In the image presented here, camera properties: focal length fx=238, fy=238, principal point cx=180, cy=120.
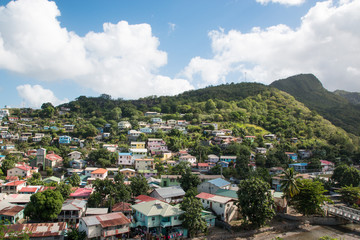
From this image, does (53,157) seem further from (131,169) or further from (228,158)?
(228,158)

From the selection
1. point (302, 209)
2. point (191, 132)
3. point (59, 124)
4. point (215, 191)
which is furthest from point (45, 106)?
point (302, 209)

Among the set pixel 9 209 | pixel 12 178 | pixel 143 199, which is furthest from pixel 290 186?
pixel 12 178

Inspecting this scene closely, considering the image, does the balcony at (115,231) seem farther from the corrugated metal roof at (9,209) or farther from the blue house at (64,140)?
the blue house at (64,140)

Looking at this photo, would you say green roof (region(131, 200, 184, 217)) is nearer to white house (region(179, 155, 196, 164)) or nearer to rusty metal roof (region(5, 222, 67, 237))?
rusty metal roof (region(5, 222, 67, 237))

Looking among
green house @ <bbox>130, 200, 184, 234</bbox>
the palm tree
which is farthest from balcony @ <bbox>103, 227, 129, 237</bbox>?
the palm tree

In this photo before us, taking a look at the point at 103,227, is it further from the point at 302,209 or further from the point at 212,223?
the point at 302,209
